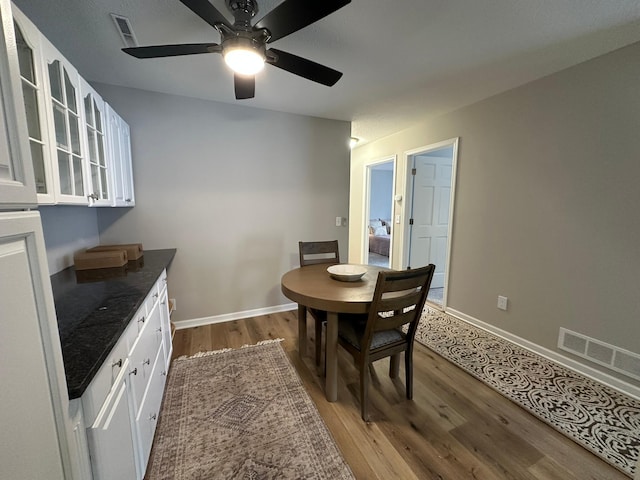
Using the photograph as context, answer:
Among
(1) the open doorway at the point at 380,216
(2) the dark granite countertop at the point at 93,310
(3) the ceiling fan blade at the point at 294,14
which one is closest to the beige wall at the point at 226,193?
(2) the dark granite countertop at the point at 93,310

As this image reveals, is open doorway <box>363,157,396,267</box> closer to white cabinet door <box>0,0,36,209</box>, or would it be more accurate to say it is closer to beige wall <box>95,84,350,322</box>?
beige wall <box>95,84,350,322</box>

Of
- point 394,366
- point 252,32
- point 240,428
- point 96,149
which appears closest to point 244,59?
point 252,32

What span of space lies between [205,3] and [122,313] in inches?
55.5

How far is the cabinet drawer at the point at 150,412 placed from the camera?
125 centimetres

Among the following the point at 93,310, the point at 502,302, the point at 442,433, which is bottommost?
the point at 442,433

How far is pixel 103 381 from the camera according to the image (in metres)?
0.88

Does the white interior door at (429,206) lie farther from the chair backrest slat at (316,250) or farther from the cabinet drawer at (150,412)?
the cabinet drawer at (150,412)

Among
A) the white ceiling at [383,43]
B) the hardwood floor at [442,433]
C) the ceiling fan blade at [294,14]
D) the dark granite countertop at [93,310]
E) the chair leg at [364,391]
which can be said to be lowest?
the hardwood floor at [442,433]

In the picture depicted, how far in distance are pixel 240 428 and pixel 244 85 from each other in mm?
2208

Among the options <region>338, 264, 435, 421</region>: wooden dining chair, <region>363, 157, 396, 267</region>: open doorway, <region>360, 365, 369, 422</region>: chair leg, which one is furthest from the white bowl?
<region>363, 157, 396, 267</region>: open doorway

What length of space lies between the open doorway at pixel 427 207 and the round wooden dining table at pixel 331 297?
2104mm

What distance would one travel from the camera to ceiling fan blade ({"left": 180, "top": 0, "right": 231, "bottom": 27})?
1162 mm

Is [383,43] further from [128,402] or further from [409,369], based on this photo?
[128,402]

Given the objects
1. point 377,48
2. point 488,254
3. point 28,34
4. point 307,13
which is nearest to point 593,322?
point 488,254
